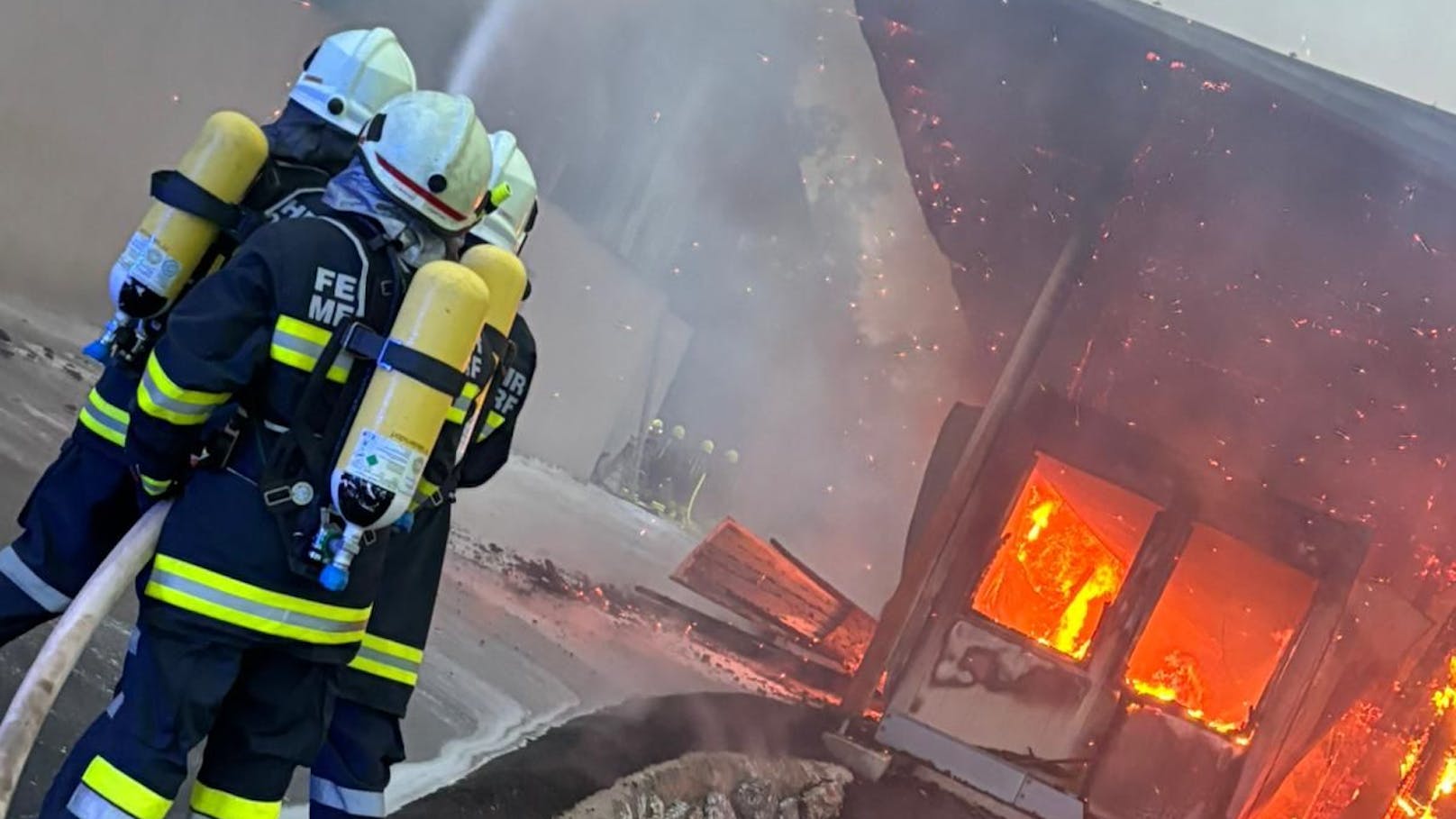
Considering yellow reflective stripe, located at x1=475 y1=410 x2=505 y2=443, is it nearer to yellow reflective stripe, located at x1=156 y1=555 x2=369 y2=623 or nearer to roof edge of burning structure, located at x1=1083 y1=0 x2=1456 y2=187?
yellow reflective stripe, located at x1=156 y1=555 x2=369 y2=623

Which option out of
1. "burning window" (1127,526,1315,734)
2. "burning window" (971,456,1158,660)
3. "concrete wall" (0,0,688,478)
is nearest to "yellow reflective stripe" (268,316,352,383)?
"concrete wall" (0,0,688,478)

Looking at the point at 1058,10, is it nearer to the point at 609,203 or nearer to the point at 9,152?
the point at 609,203

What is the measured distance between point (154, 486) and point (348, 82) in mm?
1009

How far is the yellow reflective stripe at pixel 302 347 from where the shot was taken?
7.36 feet

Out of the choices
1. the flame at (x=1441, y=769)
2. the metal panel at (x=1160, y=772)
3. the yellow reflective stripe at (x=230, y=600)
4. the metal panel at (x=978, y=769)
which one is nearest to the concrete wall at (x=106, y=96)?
the yellow reflective stripe at (x=230, y=600)

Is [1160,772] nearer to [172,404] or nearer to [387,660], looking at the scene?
[387,660]

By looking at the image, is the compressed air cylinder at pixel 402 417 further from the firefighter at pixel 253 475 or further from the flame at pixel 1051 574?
the flame at pixel 1051 574

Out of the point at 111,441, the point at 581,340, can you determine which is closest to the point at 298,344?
Answer: the point at 111,441

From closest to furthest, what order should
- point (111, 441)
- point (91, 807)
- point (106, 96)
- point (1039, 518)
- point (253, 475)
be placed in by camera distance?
1. point (91, 807)
2. point (253, 475)
3. point (111, 441)
4. point (106, 96)
5. point (1039, 518)

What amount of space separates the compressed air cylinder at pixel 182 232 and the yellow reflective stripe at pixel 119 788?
0.94m

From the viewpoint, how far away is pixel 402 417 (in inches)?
87.8

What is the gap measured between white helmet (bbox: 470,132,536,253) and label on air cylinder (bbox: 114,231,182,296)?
28.0 inches

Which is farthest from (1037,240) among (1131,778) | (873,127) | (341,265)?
(341,265)

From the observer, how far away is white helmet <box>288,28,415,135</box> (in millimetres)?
2844
